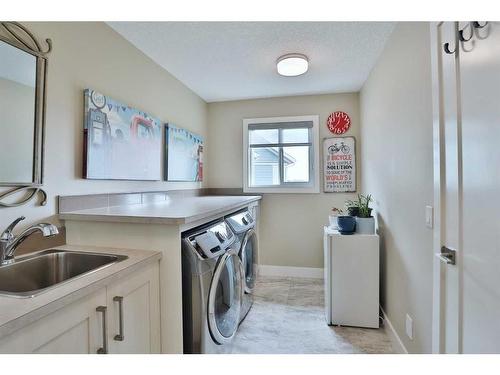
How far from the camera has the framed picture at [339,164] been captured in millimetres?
3174

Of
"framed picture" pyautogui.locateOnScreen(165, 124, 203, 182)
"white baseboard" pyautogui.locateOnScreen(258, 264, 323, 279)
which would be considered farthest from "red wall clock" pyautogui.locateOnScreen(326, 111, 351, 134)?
"white baseboard" pyautogui.locateOnScreen(258, 264, 323, 279)

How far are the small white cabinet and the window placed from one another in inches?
89.3

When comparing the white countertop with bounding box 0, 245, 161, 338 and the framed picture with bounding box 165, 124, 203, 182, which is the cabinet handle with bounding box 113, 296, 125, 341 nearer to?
the white countertop with bounding box 0, 245, 161, 338

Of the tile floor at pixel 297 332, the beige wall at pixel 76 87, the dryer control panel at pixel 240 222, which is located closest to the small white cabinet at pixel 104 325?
the beige wall at pixel 76 87

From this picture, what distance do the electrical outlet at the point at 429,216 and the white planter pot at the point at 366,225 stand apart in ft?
3.00

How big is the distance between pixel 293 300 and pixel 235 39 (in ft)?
8.11

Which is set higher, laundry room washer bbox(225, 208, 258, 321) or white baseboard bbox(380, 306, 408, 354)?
laundry room washer bbox(225, 208, 258, 321)

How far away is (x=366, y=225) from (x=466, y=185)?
138 centimetres

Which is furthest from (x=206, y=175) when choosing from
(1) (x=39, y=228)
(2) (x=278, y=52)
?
(1) (x=39, y=228)

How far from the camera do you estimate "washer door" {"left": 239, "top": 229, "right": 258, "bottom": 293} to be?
92.4 inches

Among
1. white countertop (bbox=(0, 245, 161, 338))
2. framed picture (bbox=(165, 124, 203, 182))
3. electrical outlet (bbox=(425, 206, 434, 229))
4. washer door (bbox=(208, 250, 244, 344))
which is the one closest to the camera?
white countertop (bbox=(0, 245, 161, 338))

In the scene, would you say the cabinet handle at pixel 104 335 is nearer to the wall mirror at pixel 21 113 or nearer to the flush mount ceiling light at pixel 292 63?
the wall mirror at pixel 21 113

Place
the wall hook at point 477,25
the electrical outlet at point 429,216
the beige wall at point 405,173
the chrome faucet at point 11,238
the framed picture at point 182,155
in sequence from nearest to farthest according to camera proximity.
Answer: the wall hook at point 477,25
the chrome faucet at point 11,238
the electrical outlet at point 429,216
the beige wall at point 405,173
the framed picture at point 182,155
